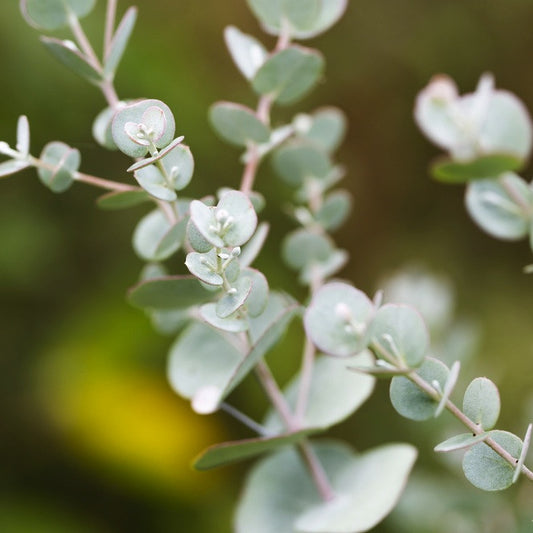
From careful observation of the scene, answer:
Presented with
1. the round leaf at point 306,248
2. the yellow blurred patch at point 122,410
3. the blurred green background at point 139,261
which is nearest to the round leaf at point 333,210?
the round leaf at point 306,248

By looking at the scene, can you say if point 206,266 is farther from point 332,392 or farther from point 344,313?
point 332,392

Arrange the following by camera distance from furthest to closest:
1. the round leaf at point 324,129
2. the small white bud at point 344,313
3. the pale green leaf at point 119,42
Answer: the round leaf at point 324,129, the pale green leaf at point 119,42, the small white bud at point 344,313

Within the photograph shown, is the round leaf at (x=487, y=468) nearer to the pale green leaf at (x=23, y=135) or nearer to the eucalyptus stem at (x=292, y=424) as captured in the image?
the eucalyptus stem at (x=292, y=424)

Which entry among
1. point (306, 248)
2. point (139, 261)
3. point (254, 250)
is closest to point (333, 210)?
point (306, 248)

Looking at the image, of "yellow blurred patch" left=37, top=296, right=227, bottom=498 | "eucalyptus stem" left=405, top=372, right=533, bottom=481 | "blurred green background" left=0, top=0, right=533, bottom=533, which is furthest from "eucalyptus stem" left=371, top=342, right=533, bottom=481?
"yellow blurred patch" left=37, top=296, right=227, bottom=498

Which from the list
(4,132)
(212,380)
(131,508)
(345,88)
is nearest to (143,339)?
(131,508)

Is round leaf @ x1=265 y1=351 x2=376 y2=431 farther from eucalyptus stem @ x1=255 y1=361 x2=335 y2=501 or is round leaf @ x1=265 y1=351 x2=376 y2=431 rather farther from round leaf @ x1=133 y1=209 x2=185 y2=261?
round leaf @ x1=133 y1=209 x2=185 y2=261

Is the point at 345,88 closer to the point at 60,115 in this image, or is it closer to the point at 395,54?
the point at 395,54
